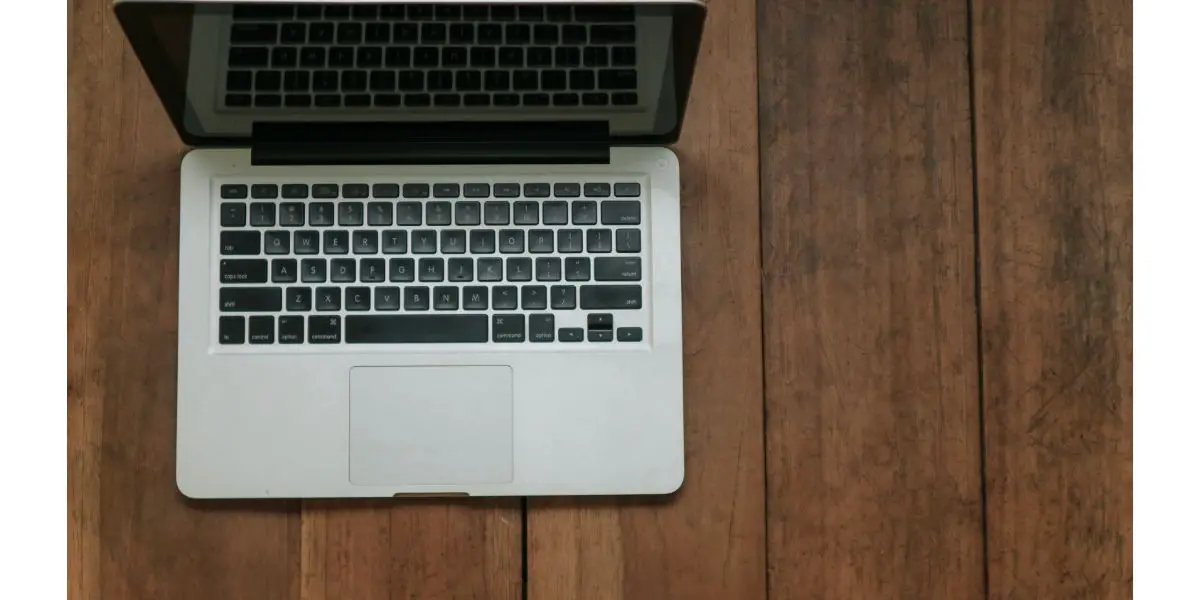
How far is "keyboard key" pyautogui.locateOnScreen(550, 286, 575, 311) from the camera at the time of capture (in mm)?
657

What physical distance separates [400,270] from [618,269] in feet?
0.54

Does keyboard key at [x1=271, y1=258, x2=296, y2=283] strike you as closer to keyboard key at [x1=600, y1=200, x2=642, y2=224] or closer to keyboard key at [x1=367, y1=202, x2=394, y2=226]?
keyboard key at [x1=367, y1=202, x2=394, y2=226]

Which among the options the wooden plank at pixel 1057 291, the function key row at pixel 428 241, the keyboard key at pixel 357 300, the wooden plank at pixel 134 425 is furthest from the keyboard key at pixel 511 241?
the wooden plank at pixel 1057 291

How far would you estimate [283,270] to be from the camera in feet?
2.14

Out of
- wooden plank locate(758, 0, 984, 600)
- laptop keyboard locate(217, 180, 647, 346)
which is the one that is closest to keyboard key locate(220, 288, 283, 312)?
laptop keyboard locate(217, 180, 647, 346)

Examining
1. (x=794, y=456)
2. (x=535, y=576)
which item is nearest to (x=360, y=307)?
(x=535, y=576)

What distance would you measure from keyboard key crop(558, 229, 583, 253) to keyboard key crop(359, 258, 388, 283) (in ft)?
0.43

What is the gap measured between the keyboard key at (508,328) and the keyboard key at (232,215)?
0.20 m

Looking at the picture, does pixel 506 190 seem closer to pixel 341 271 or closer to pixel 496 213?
pixel 496 213

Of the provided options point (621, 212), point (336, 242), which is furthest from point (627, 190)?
point (336, 242)

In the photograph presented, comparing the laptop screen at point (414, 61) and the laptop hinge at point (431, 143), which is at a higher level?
the laptop screen at point (414, 61)

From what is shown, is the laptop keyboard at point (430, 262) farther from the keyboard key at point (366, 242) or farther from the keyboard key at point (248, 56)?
the keyboard key at point (248, 56)

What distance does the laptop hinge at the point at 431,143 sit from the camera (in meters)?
0.64
